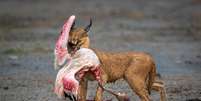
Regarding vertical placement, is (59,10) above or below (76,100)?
above

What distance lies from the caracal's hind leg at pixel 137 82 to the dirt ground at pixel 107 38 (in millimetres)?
1350

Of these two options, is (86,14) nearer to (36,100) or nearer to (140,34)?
(140,34)

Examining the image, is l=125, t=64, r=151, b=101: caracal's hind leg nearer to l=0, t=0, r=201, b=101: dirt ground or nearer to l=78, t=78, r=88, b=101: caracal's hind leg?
l=78, t=78, r=88, b=101: caracal's hind leg

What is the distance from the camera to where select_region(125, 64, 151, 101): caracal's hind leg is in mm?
11445

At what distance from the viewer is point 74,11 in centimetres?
3238

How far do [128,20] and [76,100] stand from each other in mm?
16941

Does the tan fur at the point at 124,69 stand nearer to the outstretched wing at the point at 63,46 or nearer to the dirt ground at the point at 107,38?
the outstretched wing at the point at 63,46

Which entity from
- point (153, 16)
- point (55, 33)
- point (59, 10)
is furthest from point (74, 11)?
point (55, 33)

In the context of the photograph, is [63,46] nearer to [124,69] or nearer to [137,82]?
[124,69]

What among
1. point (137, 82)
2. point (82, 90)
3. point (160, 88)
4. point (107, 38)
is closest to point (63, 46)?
point (82, 90)

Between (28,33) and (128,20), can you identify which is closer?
(28,33)

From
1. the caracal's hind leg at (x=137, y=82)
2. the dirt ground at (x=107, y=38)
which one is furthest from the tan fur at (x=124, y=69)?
the dirt ground at (x=107, y=38)

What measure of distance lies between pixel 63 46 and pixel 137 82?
1.08 m

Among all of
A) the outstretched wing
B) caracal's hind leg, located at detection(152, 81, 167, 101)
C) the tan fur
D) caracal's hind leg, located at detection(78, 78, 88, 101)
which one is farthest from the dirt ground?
the outstretched wing
